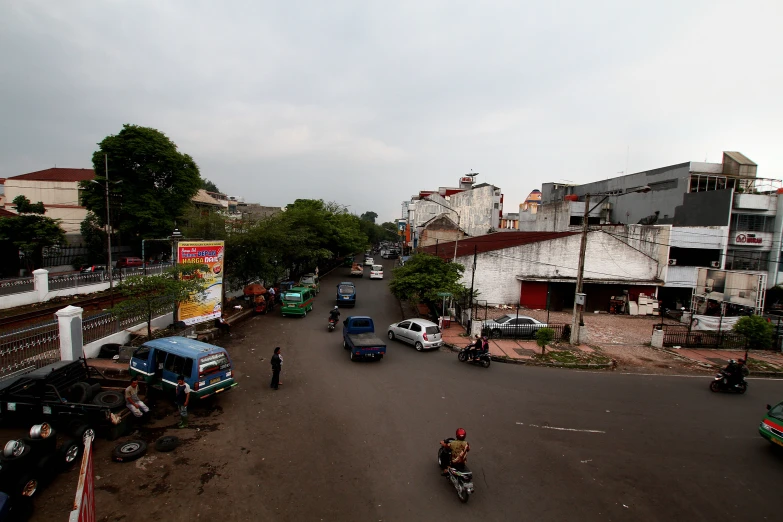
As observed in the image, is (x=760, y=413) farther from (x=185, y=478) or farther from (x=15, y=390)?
(x=15, y=390)

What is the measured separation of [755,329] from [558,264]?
477 inches

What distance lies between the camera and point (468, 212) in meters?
52.6

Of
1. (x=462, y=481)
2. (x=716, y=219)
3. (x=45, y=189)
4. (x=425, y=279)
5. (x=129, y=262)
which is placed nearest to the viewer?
(x=462, y=481)

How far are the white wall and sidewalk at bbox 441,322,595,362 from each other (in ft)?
30.2

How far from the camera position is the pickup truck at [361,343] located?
1512 cm

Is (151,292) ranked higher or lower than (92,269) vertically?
higher

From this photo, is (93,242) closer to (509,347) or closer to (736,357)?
(509,347)

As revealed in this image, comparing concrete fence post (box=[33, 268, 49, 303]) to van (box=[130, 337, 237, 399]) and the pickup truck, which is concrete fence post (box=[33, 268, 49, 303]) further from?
the pickup truck

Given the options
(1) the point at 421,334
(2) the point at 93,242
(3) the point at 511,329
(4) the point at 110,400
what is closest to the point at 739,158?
(3) the point at 511,329

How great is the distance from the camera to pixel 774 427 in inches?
360

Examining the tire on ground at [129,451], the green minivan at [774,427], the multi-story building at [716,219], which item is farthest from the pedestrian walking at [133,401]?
the multi-story building at [716,219]

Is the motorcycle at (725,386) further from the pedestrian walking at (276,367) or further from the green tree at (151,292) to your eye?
the green tree at (151,292)

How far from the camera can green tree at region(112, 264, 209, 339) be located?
42.4ft

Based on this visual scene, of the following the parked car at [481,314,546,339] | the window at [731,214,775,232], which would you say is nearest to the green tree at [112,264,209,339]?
the parked car at [481,314,546,339]
